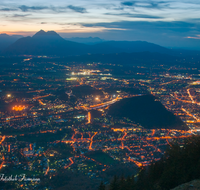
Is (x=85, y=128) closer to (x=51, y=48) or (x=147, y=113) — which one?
(x=147, y=113)

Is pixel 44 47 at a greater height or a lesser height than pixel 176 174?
lesser

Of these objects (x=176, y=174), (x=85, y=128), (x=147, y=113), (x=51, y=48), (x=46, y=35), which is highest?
(x=46, y=35)

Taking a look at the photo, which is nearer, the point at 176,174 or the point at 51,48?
the point at 176,174

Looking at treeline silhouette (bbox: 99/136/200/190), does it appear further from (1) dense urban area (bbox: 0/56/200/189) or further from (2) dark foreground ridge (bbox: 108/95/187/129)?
(2) dark foreground ridge (bbox: 108/95/187/129)

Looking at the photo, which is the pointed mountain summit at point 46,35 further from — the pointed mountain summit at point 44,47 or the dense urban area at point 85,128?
the dense urban area at point 85,128

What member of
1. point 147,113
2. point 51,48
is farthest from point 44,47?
point 147,113

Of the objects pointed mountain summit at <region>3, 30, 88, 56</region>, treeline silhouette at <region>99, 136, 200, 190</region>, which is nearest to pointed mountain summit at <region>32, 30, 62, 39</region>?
pointed mountain summit at <region>3, 30, 88, 56</region>

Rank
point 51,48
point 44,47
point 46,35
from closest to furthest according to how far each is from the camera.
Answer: point 51,48
point 44,47
point 46,35

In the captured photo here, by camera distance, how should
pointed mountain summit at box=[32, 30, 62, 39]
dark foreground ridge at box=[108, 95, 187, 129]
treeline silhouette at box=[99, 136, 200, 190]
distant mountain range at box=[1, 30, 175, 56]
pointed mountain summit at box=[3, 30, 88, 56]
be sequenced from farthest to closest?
pointed mountain summit at box=[32, 30, 62, 39], pointed mountain summit at box=[3, 30, 88, 56], distant mountain range at box=[1, 30, 175, 56], dark foreground ridge at box=[108, 95, 187, 129], treeline silhouette at box=[99, 136, 200, 190]
